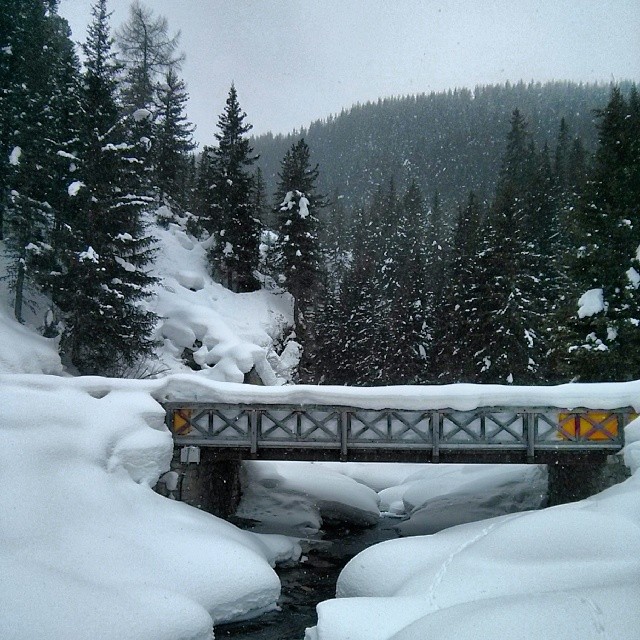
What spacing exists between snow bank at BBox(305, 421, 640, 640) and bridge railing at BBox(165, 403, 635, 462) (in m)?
2.61

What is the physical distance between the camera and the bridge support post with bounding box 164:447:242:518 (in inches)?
550

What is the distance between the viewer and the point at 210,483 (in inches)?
617

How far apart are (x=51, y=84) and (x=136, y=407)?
1486 cm

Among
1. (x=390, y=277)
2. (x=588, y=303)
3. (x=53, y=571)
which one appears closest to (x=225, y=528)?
(x=53, y=571)

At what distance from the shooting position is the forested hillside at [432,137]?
94.8 meters

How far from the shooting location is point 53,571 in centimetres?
827

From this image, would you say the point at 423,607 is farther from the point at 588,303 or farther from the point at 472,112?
the point at 472,112

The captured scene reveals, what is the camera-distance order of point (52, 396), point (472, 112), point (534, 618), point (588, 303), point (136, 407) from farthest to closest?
point (472, 112) → point (588, 303) → point (136, 407) → point (52, 396) → point (534, 618)

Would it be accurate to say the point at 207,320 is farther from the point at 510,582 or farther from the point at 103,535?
the point at 510,582

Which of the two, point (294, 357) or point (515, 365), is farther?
point (294, 357)

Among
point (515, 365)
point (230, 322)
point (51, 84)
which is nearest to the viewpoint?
point (51, 84)

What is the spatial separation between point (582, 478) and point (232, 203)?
24225 mm

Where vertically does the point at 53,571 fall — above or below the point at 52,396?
below

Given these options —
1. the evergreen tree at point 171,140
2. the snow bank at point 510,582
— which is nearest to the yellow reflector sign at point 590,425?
the snow bank at point 510,582
